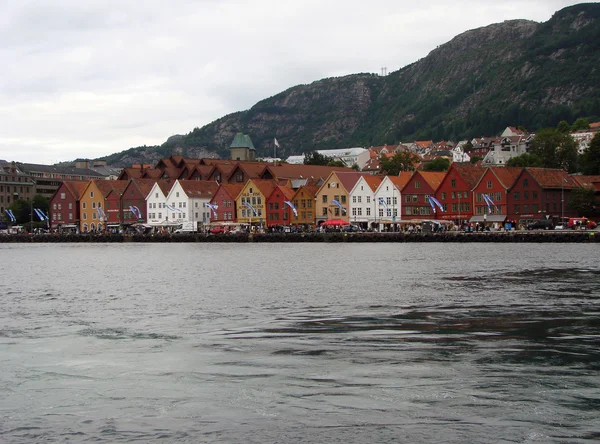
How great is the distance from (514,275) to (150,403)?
32744mm

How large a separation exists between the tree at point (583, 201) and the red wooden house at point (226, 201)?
183 ft

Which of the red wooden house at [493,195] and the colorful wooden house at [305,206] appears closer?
the red wooden house at [493,195]

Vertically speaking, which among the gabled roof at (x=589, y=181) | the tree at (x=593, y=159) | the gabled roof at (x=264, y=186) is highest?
the tree at (x=593, y=159)

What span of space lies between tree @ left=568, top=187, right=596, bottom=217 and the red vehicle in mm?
1831

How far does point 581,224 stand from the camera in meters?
99.9

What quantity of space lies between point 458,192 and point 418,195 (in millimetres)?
6799

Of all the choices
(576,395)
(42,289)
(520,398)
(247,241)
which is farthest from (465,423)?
(247,241)

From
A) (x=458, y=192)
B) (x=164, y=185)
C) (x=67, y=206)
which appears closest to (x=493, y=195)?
(x=458, y=192)

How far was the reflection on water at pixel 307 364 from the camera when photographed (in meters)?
14.7

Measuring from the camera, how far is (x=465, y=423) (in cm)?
1466

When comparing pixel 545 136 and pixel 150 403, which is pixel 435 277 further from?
pixel 545 136

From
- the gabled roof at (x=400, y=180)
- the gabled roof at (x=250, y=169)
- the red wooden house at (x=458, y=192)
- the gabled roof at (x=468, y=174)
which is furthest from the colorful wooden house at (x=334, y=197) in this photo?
the gabled roof at (x=250, y=169)

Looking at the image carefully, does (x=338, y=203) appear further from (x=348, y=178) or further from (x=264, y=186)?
(x=264, y=186)

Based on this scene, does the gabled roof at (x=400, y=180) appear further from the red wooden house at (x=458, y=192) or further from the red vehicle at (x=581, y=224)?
the red vehicle at (x=581, y=224)
